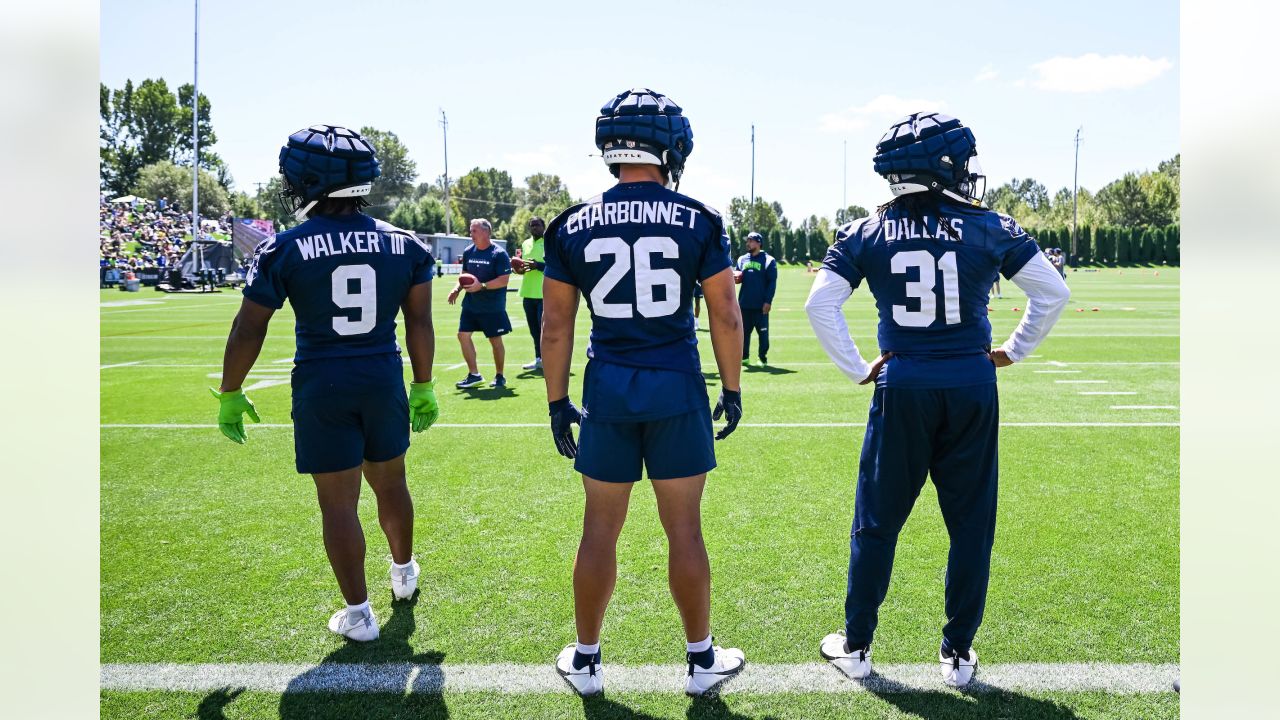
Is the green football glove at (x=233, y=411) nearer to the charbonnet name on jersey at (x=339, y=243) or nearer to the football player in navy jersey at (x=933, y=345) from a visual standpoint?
the charbonnet name on jersey at (x=339, y=243)

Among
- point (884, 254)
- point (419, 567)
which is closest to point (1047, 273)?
point (884, 254)

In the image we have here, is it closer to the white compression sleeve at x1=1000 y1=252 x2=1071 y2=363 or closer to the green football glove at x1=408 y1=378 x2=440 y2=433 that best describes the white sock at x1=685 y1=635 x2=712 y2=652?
the white compression sleeve at x1=1000 y1=252 x2=1071 y2=363

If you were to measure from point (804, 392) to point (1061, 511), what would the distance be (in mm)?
4924

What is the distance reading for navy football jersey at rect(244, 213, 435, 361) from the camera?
3625mm

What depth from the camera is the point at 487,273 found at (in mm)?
11070

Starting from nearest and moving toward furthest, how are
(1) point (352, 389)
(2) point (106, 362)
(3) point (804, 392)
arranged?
(1) point (352, 389) < (3) point (804, 392) < (2) point (106, 362)

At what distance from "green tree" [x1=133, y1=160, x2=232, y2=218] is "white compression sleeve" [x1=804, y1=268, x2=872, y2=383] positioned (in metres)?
78.6

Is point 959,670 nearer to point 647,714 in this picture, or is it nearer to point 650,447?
point 647,714

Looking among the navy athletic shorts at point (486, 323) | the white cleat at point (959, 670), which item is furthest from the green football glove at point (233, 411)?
the navy athletic shorts at point (486, 323)

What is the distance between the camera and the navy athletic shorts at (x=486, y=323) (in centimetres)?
1115

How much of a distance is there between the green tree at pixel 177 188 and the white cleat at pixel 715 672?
3094 inches

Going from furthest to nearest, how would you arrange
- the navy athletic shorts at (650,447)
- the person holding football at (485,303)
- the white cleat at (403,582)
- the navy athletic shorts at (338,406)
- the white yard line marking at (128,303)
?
the white yard line marking at (128,303)
the person holding football at (485,303)
the white cleat at (403,582)
the navy athletic shorts at (338,406)
the navy athletic shorts at (650,447)
